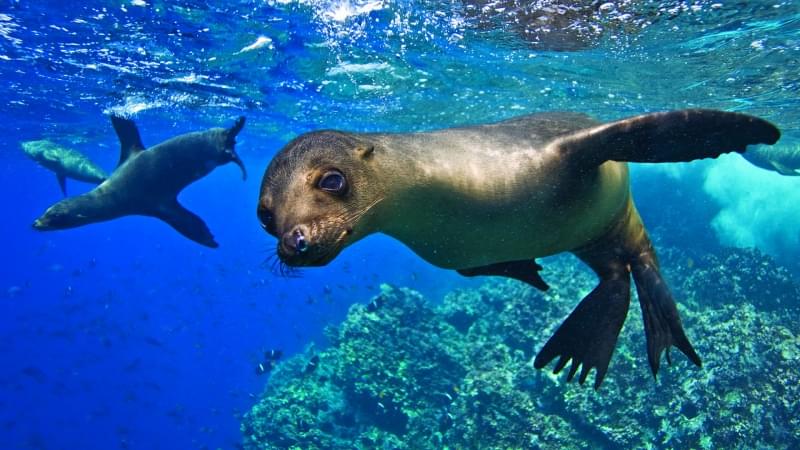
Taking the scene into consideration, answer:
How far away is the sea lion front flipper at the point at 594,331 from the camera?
3586 mm

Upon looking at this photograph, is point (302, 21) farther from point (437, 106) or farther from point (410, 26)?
point (437, 106)

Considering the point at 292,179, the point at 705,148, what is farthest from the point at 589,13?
the point at 292,179

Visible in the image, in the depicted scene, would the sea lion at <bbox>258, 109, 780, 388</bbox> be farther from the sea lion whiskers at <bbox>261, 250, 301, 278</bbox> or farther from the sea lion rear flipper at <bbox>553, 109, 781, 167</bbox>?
the sea lion whiskers at <bbox>261, 250, 301, 278</bbox>

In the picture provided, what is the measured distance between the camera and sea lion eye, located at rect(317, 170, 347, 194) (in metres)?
1.72

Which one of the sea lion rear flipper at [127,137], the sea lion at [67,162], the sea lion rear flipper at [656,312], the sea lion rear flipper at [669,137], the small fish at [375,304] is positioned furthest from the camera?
the small fish at [375,304]

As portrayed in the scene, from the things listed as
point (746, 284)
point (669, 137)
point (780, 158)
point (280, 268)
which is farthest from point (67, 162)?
Result: point (780, 158)

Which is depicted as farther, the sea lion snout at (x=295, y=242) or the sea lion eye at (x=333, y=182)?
the sea lion eye at (x=333, y=182)

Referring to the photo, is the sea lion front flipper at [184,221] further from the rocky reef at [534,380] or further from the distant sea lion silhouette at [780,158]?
the distant sea lion silhouette at [780,158]

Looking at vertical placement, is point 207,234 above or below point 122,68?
below

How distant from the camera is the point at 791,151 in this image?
565 inches

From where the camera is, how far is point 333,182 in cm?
173

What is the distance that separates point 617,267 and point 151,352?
2764 inches

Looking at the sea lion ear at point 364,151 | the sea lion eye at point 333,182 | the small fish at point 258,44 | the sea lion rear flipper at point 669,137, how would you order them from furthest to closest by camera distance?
the small fish at point 258,44, the sea lion rear flipper at point 669,137, the sea lion ear at point 364,151, the sea lion eye at point 333,182

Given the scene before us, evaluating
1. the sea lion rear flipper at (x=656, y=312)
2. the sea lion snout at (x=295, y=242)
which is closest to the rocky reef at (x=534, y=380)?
the sea lion rear flipper at (x=656, y=312)
